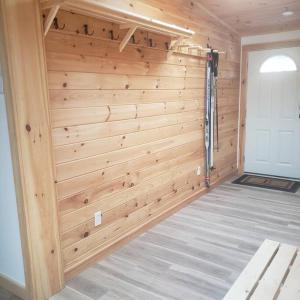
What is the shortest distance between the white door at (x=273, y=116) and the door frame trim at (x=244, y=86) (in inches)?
2.1

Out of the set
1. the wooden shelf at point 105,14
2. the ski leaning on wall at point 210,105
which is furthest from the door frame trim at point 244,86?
the wooden shelf at point 105,14

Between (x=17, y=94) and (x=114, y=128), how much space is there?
3.13 ft

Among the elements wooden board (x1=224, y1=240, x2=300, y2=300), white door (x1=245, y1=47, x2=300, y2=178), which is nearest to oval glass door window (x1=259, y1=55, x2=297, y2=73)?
white door (x1=245, y1=47, x2=300, y2=178)

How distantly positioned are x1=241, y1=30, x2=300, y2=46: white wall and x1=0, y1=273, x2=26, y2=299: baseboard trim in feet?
14.4

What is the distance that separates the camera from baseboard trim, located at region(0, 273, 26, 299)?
2150 millimetres

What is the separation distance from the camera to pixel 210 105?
158 inches

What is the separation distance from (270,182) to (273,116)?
1012 mm

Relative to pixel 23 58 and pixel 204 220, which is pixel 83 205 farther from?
pixel 204 220

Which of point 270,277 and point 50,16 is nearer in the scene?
point 270,277

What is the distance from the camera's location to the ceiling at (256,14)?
140 inches

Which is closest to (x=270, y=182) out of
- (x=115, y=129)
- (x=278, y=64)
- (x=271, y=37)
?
(x=278, y=64)

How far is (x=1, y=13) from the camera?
67.9 inches

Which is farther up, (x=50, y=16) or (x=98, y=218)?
(x=50, y=16)

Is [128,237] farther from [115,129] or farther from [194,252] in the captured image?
[115,129]
